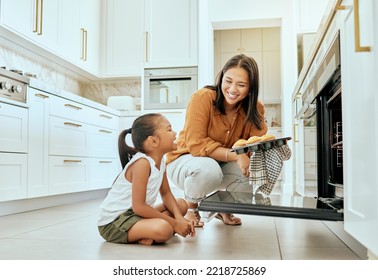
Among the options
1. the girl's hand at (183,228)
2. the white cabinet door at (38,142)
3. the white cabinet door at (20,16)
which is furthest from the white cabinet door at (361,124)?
the white cabinet door at (20,16)

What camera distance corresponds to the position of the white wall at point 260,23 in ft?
10.1

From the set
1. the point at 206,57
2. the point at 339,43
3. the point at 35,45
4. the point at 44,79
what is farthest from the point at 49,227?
the point at 206,57

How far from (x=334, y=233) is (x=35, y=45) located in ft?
6.55

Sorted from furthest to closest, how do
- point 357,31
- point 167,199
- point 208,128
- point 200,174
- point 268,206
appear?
point 208,128 → point 200,174 → point 167,199 → point 268,206 → point 357,31

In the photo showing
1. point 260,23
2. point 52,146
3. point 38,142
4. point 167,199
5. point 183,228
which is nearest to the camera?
point 183,228

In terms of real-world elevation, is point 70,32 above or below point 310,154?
above

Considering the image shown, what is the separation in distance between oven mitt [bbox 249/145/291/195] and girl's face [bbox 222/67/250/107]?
0.25m

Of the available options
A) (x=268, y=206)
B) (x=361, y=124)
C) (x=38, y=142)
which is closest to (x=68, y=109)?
(x=38, y=142)

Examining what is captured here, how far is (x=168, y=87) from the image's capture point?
10.2ft

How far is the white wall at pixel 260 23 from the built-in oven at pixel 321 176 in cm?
146

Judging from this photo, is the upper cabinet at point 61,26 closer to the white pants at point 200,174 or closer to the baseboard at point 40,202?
the baseboard at point 40,202

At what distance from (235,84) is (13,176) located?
1131 millimetres

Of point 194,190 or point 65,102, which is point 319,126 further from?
point 65,102

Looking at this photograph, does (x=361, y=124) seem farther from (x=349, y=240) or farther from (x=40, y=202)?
(x=40, y=202)
